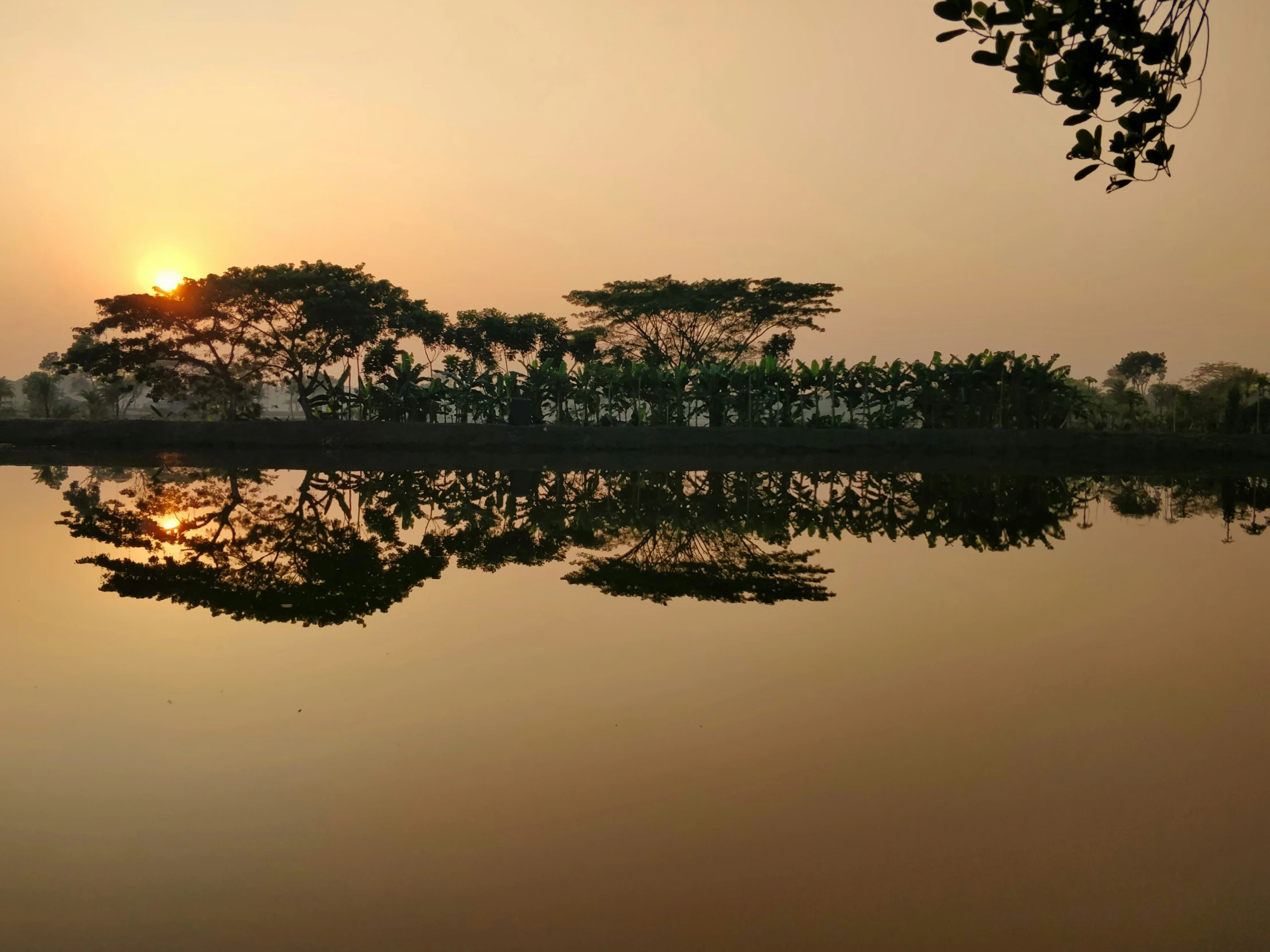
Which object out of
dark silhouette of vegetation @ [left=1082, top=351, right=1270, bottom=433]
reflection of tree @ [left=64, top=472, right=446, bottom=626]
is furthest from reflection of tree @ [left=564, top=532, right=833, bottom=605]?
dark silhouette of vegetation @ [left=1082, top=351, right=1270, bottom=433]

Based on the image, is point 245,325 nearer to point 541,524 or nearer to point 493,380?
point 493,380

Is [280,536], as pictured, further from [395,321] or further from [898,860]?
[395,321]

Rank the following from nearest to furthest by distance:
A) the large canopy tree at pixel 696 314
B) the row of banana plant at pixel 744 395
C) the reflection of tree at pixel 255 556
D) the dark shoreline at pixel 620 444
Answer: the reflection of tree at pixel 255 556 < the dark shoreline at pixel 620 444 < the row of banana plant at pixel 744 395 < the large canopy tree at pixel 696 314

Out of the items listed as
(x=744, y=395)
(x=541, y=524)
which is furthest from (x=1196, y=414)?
(x=541, y=524)

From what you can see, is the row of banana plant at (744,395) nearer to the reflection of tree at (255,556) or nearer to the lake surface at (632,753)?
the reflection of tree at (255,556)

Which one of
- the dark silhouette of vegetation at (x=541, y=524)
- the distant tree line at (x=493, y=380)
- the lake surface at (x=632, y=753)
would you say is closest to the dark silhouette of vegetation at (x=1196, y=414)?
the distant tree line at (x=493, y=380)

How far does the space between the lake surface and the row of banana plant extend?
2112 centimetres

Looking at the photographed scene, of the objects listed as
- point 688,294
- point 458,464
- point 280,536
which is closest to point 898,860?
point 280,536

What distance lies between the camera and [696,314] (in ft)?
135

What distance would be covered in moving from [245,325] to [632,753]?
32673 millimetres

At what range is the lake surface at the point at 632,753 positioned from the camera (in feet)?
10.1

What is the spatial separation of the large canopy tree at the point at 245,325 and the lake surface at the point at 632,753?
24278 mm

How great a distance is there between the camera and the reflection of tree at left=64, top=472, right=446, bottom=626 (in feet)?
25.8

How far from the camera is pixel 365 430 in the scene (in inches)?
1153
